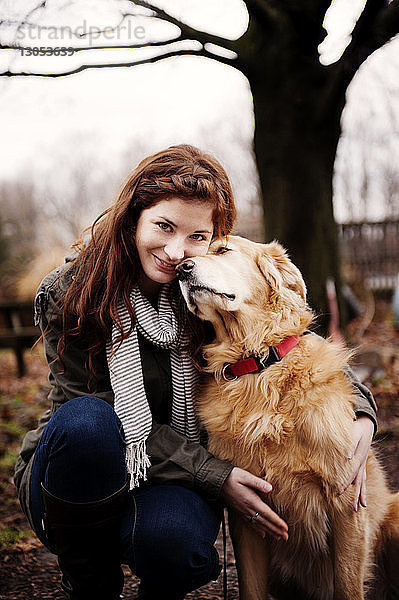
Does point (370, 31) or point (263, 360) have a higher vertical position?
point (370, 31)

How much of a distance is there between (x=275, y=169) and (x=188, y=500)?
3346 millimetres

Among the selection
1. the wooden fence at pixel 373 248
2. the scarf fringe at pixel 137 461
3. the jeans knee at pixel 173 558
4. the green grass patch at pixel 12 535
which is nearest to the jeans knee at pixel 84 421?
the scarf fringe at pixel 137 461

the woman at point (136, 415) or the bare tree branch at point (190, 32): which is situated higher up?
the bare tree branch at point (190, 32)

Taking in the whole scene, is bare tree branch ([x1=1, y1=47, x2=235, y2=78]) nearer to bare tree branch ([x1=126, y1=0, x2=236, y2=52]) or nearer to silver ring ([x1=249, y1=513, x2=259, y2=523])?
bare tree branch ([x1=126, y1=0, x2=236, y2=52])

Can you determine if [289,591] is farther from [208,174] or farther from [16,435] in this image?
[16,435]

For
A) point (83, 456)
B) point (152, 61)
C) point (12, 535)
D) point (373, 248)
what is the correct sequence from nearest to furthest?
point (83, 456), point (12, 535), point (152, 61), point (373, 248)

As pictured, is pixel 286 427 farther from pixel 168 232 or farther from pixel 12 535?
pixel 12 535

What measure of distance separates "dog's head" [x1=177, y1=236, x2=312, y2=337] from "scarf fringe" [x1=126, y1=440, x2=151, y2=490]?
541 mm

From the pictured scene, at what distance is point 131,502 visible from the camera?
1.94 m

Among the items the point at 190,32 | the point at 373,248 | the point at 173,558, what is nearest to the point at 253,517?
the point at 173,558

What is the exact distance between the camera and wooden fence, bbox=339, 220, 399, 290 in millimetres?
10609

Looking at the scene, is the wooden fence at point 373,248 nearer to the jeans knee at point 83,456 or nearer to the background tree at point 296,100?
the background tree at point 296,100

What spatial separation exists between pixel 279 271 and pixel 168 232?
50 cm

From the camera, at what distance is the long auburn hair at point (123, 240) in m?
2.01
